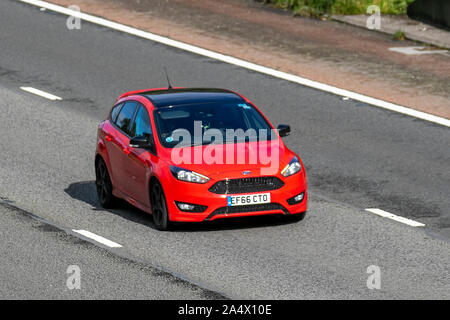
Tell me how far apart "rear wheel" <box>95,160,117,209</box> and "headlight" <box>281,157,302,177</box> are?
2.96 meters

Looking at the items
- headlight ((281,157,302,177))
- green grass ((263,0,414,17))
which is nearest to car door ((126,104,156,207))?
headlight ((281,157,302,177))

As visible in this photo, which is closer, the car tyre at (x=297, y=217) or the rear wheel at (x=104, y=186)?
the car tyre at (x=297, y=217)

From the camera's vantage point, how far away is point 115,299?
12.9 meters

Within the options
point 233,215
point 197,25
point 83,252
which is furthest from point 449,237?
point 197,25

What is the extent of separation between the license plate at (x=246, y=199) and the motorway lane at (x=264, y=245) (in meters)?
0.41

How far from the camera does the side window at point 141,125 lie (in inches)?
667

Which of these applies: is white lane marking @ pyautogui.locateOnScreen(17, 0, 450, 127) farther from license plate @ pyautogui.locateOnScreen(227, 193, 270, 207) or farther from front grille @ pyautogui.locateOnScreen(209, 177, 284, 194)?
license plate @ pyautogui.locateOnScreen(227, 193, 270, 207)

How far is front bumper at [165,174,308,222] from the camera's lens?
15.6 m

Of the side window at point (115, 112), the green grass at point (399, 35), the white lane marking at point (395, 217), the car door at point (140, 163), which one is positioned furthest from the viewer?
the green grass at point (399, 35)

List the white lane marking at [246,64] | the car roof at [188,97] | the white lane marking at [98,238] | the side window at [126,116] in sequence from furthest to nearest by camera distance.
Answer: the white lane marking at [246,64] < the side window at [126,116] < the car roof at [188,97] < the white lane marking at [98,238]

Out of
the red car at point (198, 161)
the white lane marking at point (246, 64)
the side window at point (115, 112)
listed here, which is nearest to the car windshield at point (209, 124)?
the red car at point (198, 161)

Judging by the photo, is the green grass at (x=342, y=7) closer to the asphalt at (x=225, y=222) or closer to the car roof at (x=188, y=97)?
the asphalt at (x=225, y=222)
